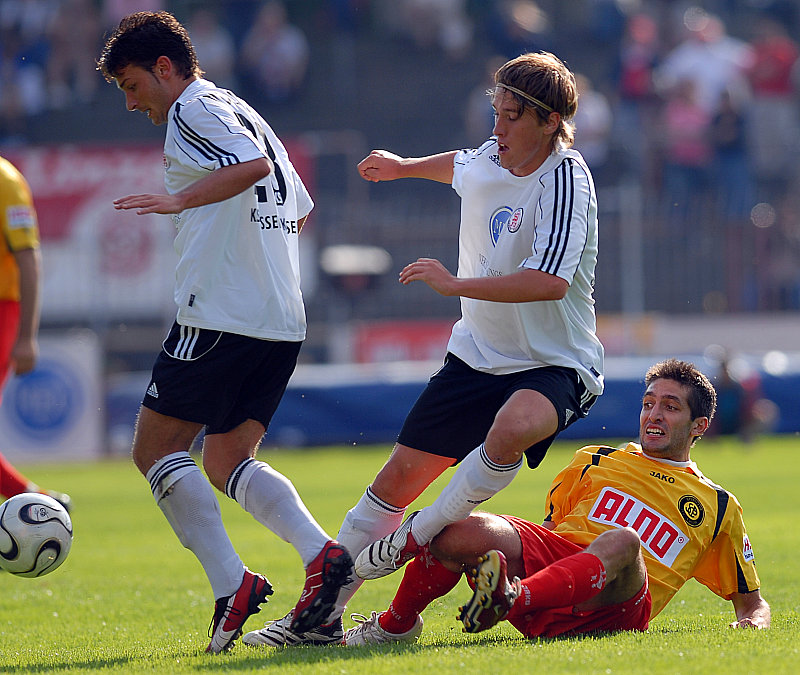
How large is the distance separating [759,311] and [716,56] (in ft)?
13.7

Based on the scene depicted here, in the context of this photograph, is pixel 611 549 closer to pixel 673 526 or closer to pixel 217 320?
pixel 673 526

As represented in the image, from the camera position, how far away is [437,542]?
438 cm

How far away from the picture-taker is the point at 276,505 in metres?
4.60

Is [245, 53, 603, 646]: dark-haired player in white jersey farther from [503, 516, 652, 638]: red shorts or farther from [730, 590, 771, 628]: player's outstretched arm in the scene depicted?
[730, 590, 771, 628]: player's outstretched arm

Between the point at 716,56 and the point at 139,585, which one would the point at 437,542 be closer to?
the point at 139,585

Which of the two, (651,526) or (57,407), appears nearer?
(651,526)

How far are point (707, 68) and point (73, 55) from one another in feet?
33.6

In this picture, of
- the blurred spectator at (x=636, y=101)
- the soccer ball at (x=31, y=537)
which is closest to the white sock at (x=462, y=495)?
the soccer ball at (x=31, y=537)

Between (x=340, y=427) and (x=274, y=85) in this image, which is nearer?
(x=340, y=427)

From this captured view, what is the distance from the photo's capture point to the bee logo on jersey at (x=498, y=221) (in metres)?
4.72

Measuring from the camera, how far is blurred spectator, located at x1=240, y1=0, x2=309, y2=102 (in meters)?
20.7

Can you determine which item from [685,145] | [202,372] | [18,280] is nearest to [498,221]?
[202,372]

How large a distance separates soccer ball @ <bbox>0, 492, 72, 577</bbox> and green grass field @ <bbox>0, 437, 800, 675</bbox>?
0.91ft

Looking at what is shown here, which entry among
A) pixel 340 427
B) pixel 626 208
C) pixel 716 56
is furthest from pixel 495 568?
pixel 716 56
